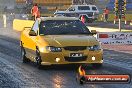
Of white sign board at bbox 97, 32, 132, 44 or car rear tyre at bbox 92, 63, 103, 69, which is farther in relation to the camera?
white sign board at bbox 97, 32, 132, 44

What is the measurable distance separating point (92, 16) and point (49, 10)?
29199mm

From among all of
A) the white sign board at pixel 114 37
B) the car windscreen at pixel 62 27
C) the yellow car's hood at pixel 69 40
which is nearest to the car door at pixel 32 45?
the car windscreen at pixel 62 27

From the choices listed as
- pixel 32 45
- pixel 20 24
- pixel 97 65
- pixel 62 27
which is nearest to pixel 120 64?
pixel 97 65

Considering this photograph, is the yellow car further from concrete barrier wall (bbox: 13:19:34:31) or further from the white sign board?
concrete barrier wall (bbox: 13:19:34:31)

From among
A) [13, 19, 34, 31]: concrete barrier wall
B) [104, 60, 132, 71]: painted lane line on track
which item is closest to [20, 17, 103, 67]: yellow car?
[104, 60, 132, 71]: painted lane line on track

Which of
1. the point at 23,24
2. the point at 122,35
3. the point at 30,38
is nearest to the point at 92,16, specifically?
the point at 23,24

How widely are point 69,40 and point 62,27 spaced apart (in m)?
1.21

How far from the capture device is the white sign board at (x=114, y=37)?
67.2 ft

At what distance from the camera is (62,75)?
11.1 m

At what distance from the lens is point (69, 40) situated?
477 inches

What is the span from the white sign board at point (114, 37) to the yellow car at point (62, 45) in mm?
7170

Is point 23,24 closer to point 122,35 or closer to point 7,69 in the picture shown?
point 122,35

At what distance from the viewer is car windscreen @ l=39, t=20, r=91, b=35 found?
13031mm

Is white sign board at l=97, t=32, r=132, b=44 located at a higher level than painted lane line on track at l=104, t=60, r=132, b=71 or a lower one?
lower
